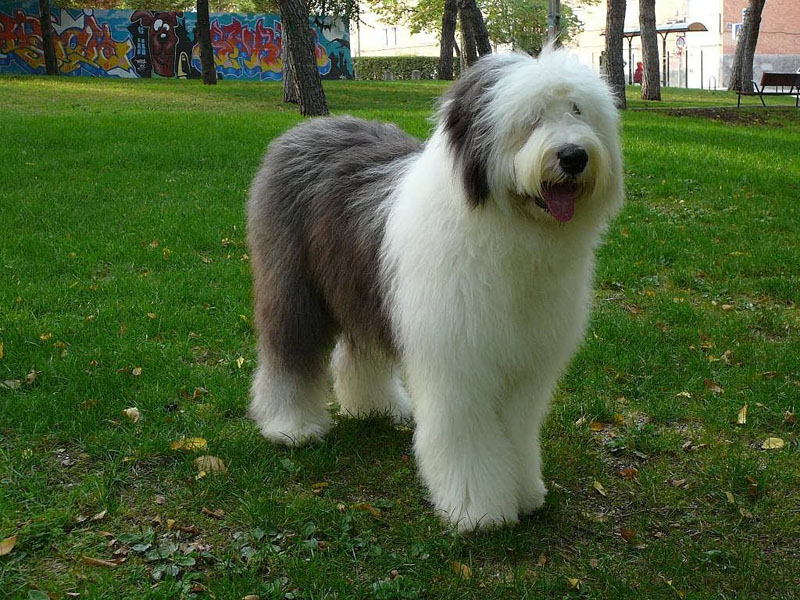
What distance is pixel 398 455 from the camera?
4.29 meters

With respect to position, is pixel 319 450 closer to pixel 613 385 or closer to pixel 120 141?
pixel 613 385

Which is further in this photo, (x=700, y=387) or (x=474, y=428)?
(x=700, y=387)

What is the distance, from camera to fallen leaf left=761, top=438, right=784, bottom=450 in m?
4.32

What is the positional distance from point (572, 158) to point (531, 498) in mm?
1654

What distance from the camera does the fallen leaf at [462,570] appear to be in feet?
10.8

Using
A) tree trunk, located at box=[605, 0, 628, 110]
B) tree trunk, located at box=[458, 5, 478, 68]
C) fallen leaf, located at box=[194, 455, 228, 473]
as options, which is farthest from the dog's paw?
tree trunk, located at box=[605, 0, 628, 110]

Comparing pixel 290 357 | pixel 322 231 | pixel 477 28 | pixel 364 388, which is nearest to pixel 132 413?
pixel 290 357

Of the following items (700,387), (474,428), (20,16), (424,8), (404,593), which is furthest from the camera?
(424,8)

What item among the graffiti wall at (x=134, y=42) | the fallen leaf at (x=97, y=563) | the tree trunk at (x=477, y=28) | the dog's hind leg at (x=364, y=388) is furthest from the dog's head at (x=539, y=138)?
the graffiti wall at (x=134, y=42)

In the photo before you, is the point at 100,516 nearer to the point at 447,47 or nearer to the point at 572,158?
the point at 572,158

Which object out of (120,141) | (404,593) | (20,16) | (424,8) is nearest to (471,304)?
(404,593)

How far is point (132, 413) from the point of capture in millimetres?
4535

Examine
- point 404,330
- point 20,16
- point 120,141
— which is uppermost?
point 20,16

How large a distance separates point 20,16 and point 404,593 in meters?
30.8
